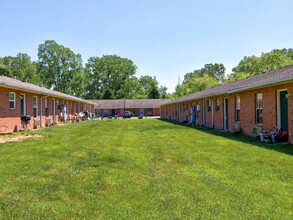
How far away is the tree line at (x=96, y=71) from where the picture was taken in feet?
168

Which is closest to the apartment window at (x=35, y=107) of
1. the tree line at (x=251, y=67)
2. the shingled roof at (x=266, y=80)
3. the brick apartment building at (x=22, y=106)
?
the brick apartment building at (x=22, y=106)

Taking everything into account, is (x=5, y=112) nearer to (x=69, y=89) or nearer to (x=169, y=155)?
(x=169, y=155)

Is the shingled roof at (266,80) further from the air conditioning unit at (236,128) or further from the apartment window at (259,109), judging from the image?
the air conditioning unit at (236,128)

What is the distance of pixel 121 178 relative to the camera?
197 inches

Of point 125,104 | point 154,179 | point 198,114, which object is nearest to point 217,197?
point 154,179

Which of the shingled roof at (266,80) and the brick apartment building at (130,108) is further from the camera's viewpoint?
the brick apartment building at (130,108)

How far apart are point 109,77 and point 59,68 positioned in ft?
57.1

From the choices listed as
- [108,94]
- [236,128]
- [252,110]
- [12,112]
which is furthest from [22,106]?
[108,94]

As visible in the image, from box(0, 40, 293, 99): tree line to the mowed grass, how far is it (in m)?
37.2

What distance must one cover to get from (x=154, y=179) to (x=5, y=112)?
1134 cm

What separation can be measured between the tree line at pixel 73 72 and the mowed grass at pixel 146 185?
52.5 meters

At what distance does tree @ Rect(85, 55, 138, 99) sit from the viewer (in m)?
73.8

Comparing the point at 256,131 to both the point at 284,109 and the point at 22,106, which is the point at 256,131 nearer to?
the point at 284,109

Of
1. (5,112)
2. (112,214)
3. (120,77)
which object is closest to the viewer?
(112,214)
